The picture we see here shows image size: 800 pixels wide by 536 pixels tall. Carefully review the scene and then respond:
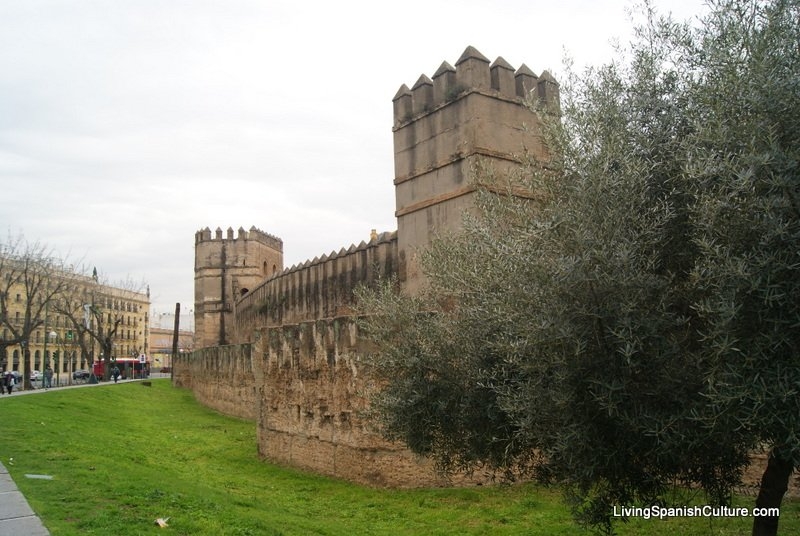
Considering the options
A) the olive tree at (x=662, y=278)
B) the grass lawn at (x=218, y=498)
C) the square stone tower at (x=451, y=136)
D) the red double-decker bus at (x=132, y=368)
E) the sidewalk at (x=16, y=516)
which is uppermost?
the square stone tower at (x=451, y=136)

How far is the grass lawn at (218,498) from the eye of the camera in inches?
298

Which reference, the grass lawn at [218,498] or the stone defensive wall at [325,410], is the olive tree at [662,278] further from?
the stone defensive wall at [325,410]

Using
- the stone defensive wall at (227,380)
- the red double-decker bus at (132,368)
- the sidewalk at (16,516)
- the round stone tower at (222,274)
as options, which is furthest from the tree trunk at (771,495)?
the red double-decker bus at (132,368)

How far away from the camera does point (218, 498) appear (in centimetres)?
952

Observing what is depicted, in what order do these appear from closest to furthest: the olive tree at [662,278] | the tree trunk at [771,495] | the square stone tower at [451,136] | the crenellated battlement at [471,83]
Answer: the olive tree at [662,278]
the tree trunk at [771,495]
the square stone tower at [451,136]
the crenellated battlement at [471,83]

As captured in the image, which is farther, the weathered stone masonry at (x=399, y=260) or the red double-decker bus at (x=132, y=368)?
the red double-decker bus at (x=132, y=368)

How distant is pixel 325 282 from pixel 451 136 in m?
7.84

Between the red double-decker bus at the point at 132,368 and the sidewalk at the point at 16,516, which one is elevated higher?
the red double-decker bus at the point at 132,368

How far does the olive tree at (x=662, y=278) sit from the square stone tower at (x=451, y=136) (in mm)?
6322

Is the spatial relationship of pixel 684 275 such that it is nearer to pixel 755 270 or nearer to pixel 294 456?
pixel 755 270

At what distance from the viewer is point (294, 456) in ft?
48.5

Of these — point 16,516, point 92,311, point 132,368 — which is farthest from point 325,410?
point 132,368

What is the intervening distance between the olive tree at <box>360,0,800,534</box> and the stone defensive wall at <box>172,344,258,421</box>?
52.9ft

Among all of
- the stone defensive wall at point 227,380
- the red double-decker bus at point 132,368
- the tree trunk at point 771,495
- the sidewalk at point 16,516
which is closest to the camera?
the tree trunk at point 771,495
